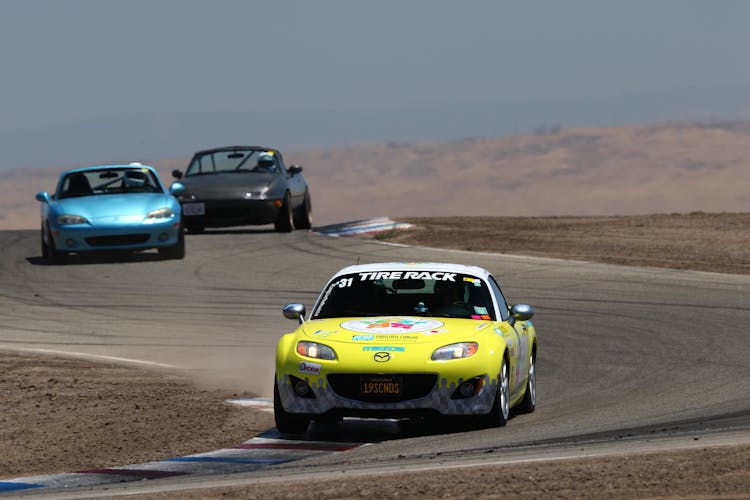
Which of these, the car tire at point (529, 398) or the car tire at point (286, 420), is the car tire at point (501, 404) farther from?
the car tire at point (286, 420)

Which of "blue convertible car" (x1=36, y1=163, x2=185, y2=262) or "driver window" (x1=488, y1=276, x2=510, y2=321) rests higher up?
"driver window" (x1=488, y1=276, x2=510, y2=321)

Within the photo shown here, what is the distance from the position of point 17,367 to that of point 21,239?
1393 centimetres

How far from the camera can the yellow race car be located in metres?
10.1

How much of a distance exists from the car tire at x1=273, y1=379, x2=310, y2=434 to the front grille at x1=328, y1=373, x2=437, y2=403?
1.16 ft

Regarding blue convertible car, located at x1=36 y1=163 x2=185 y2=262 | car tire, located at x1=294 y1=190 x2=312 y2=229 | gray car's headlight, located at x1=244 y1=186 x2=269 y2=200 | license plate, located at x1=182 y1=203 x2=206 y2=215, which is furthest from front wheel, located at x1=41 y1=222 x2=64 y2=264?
car tire, located at x1=294 y1=190 x2=312 y2=229

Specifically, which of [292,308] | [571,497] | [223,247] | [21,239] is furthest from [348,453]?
[21,239]

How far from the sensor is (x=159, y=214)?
22578mm

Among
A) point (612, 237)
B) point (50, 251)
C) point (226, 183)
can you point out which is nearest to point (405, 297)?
point (50, 251)

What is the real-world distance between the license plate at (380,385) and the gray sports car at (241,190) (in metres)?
16.2

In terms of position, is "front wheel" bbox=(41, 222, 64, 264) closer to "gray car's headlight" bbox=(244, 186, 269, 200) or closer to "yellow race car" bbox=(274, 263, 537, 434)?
"gray car's headlight" bbox=(244, 186, 269, 200)

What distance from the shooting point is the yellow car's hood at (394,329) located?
10.4 m

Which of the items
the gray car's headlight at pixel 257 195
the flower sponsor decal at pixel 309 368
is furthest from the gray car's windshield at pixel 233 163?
the flower sponsor decal at pixel 309 368

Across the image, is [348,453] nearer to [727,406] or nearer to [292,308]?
[292,308]

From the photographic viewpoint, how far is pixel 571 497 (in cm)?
718
